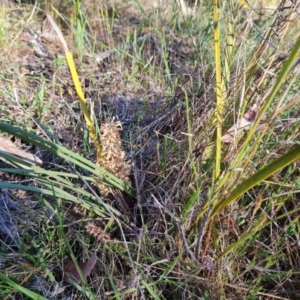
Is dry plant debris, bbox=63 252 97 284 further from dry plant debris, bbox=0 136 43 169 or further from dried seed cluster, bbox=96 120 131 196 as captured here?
dry plant debris, bbox=0 136 43 169

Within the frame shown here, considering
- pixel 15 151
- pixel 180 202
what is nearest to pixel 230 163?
pixel 180 202

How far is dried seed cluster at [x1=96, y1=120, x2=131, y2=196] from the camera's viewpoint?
104 cm

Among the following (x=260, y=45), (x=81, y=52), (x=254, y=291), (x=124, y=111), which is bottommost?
(x=254, y=291)

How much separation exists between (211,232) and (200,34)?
111cm

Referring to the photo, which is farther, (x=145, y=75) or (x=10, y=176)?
(x=145, y=75)

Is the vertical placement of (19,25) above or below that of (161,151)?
above

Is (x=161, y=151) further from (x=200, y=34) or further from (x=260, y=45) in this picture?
(x=200, y=34)

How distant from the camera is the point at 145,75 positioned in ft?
5.52

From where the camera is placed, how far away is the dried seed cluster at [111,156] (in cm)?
104

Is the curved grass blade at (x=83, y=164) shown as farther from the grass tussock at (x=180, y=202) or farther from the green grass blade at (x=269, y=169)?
the green grass blade at (x=269, y=169)

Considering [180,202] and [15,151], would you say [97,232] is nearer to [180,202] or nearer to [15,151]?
[180,202]

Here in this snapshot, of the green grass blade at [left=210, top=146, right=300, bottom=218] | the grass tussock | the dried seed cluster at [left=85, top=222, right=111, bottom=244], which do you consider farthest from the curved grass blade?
the green grass blade at [left=210, top=146, right=300, bottom=218]

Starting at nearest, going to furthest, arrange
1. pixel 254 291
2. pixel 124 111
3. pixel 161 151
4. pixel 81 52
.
Answer: pixel 254 291
pixel 161 151
pixel 124 111
pixel 81 52

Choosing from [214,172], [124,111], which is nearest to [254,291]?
[214,172]
